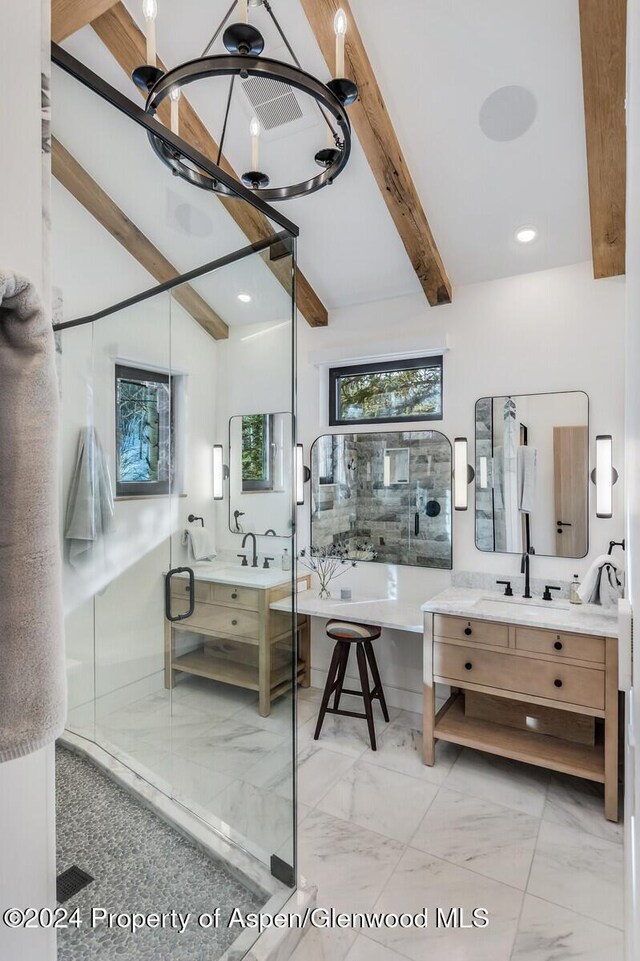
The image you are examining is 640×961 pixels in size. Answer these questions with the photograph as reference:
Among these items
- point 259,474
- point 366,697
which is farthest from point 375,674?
point 259,474

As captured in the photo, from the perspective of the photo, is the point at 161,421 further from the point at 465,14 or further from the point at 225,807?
the point at 465,14

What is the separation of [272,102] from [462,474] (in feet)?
6.71

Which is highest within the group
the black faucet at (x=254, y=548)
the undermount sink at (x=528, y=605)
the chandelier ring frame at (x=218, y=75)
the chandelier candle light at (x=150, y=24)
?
the chandelier candle light at (x=150, y=24)

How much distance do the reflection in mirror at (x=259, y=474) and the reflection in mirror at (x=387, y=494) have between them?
146 cm

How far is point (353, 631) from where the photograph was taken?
2818mm

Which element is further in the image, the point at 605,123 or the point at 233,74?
the point at 605,123

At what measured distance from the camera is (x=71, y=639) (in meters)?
1.13

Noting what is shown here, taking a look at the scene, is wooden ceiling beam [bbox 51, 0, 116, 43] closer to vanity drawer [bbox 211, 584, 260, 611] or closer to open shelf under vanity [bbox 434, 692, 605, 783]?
vanity drawer [bbox 211, 584, 260, 611]

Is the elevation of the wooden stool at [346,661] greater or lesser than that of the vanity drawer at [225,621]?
lesser

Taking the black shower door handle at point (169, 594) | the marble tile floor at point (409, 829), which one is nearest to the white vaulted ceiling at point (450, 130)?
the black shower door handle at point (169, 594)

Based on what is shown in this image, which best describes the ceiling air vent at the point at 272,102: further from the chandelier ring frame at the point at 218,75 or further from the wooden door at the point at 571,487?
the wooden door at the point at 571,487

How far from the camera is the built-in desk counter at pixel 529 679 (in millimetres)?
2227

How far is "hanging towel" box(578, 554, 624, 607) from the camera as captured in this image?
2.44 meters

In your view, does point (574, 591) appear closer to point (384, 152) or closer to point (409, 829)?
point (409, 829)
